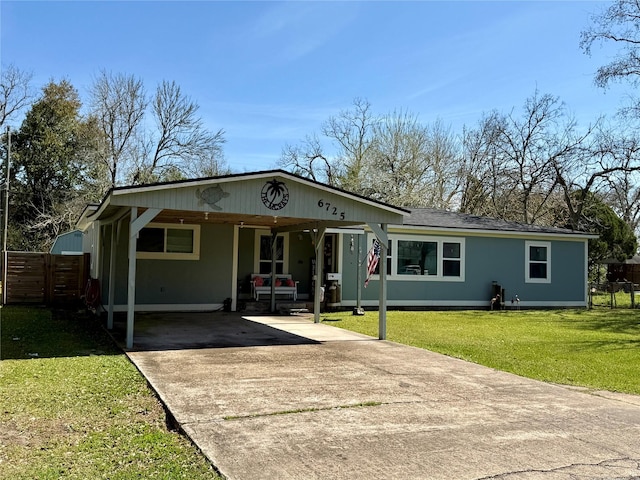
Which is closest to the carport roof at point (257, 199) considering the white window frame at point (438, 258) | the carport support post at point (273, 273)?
the carport support post at point (273, 273)

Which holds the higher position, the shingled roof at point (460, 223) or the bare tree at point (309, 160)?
the bare tree at point (309, 160)

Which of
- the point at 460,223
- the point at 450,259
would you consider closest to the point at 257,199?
the point at 450,259

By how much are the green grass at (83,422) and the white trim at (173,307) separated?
16.5 ft

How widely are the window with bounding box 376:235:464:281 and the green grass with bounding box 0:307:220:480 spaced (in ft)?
32.1

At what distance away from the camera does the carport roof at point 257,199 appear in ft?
28.3

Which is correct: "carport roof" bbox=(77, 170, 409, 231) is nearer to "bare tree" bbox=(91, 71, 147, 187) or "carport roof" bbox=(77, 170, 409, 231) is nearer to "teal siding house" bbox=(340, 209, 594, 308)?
"teal siding house" bbox=(340, 209, 594, 308)

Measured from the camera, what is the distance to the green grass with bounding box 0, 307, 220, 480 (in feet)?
12.1

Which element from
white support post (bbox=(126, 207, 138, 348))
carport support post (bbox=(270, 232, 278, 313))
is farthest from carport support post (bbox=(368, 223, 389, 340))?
carport support post (bbox=(270, 232, 278, 313))

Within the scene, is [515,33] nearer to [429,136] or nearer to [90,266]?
[90,266]

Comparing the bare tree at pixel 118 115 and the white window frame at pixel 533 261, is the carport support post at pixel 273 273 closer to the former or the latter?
the white window frame at pixel 533 261

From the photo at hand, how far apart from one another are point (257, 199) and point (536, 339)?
6259 mm

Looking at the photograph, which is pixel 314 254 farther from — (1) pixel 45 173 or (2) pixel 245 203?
(1) pixel 45 173

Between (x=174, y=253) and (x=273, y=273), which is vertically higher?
(x=174, y=253)

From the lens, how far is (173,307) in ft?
45.3
